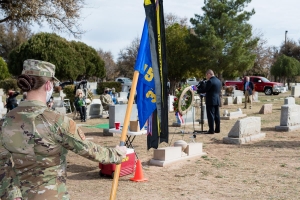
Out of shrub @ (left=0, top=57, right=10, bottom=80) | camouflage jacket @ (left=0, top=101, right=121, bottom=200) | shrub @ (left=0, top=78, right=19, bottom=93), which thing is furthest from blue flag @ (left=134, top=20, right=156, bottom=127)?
shrub @ (left=0, top=57, right=10, bottom=80)

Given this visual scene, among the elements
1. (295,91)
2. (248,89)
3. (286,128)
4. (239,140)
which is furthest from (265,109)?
(295,91)

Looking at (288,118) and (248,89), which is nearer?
(288,118)

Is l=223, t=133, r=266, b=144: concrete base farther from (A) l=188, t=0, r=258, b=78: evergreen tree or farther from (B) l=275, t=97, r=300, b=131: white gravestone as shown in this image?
(A) l=188, t=0, r=258, b=78: evergreen tree

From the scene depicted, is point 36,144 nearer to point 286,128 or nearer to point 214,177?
point 214,177

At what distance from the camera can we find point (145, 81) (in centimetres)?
416

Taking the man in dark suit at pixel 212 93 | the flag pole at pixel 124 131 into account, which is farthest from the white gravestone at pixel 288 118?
the flag pole at pixel 124 131

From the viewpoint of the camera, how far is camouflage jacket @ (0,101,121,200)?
251cm

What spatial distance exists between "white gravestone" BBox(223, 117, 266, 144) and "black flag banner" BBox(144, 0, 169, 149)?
6.61 m

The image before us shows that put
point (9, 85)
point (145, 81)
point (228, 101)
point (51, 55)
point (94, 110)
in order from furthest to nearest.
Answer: point (51, 55), point (9, 85), point (228, 101), point (94, 110), point (145, 81)

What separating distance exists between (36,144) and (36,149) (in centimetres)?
3

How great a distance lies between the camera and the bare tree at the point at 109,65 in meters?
69.3

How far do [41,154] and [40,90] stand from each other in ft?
1.48

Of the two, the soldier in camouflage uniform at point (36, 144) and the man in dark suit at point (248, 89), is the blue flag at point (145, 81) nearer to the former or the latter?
the soldier in camouflage uniform at point (36, 144)

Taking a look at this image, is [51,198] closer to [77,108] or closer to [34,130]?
[34,130]
